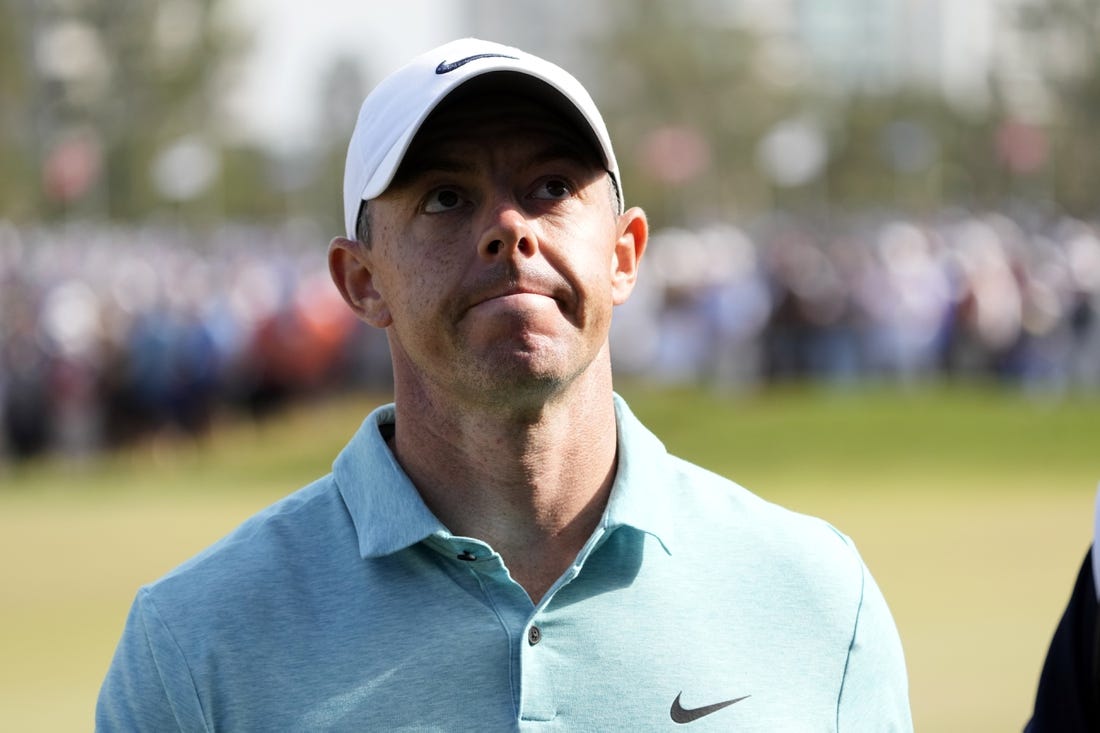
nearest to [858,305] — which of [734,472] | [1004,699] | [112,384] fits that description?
[734,472]

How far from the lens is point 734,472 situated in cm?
2106

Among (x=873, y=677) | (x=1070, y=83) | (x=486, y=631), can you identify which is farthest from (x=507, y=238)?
(x=1070, y=83)

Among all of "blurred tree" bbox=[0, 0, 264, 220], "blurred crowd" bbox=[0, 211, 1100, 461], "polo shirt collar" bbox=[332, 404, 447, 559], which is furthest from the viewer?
"blurred tree" bbox=[0, 0, 264, 220]

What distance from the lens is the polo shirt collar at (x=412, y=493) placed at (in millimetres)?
2949

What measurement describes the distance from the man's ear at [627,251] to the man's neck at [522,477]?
20cm

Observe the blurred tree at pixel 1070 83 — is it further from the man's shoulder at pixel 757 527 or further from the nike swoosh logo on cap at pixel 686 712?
the nike swoosh logo on cap at pixel 686 712

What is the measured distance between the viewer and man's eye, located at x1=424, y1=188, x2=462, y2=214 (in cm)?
301

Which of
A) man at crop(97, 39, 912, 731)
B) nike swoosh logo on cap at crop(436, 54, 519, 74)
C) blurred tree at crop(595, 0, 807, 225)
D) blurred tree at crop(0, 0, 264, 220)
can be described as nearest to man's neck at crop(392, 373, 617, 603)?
man at crop(97, 39, 912, 731)

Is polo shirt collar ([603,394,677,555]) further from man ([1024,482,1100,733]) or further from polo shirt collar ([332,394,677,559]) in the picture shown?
man ([1024,482,1100,733])

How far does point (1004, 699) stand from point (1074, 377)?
1944 centimetres

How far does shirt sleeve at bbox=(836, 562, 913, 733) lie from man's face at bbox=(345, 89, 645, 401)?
623 millimetres

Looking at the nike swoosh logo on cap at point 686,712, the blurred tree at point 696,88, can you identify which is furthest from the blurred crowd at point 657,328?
the blurred tree at point 696,88

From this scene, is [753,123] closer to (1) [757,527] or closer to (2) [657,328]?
(2) [657,328]

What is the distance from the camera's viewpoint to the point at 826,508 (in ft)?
58.3
